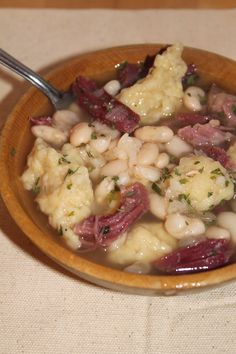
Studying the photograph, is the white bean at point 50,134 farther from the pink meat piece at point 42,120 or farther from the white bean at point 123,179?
the white bean at point 123,179

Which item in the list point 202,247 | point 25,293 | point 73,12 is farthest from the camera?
point 73,12

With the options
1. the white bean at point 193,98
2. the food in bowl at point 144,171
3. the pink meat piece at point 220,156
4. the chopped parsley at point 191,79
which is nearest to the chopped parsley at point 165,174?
the food in bowl at point 144,171

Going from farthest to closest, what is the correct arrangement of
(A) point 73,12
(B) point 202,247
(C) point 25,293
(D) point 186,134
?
(A) point 73,12 → (D) point 186,134 → (C) point 25,293 → (B) point 202,247

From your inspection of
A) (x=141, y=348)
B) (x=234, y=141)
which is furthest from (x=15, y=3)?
(x=141, y=348)

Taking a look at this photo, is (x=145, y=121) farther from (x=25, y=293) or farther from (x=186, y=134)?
(x=25, y=293)

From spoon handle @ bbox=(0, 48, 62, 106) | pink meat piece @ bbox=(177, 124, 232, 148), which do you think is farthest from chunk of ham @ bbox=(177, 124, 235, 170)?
spoon handle @ bbox=(0, 48, 62, 106)

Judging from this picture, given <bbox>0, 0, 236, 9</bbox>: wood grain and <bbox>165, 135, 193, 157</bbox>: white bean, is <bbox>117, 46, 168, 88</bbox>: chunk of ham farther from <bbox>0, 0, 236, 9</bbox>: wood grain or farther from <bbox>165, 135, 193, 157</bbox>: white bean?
<bbox>0, 0, 236, 9</bbox>: wood grain
